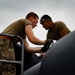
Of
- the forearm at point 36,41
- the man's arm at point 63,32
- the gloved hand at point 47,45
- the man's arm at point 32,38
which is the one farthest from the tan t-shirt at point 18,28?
the man's arm at point 63,32

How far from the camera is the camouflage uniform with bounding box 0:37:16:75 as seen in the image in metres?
4.42

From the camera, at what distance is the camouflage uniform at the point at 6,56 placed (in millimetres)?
4422

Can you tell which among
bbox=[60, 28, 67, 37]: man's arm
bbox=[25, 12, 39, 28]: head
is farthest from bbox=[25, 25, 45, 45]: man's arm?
bbox=[60, 28, 67, 37]: man's arm

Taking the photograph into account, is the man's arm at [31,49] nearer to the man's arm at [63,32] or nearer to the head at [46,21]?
the head at [46,21]

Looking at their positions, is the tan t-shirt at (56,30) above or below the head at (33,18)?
below

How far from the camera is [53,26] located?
18.9 ft

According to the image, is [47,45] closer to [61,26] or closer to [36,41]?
[36,41]

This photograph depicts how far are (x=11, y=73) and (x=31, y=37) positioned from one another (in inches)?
25.5

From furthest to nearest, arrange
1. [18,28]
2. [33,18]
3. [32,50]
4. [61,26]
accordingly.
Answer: [61,26]
[33,18]
[32,50]
[18,28]

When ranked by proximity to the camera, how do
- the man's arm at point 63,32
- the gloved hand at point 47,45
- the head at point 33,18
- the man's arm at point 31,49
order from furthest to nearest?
the man's arm at point 63,32
the head at point 33,18
the man's arm at point 31,49
the gloved hand at point 47,45

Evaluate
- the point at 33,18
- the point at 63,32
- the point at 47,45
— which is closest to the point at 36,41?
the point at 47,45

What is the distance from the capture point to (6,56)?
175 inches

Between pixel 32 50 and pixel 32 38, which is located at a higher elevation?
pixel 32 38

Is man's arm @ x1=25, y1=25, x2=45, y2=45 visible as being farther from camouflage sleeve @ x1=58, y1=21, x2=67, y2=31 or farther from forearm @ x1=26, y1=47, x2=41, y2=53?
camouflage sleeve @ x1=58, y1=21, x2=67, y2=31
